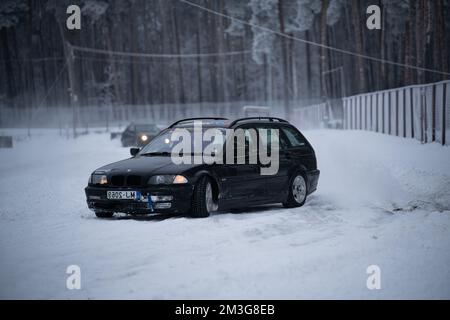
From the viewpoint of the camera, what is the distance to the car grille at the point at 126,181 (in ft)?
29.8

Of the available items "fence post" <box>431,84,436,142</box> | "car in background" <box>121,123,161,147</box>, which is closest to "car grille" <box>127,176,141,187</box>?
"fence post" <box>431,84,436,142</box>

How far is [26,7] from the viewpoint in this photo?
214 ft

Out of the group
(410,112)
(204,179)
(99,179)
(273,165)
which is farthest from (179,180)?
(410,112)

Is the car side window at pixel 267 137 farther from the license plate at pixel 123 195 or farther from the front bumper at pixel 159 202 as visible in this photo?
the license plate at pixel 123 195

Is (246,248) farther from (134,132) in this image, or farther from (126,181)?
(134,132)

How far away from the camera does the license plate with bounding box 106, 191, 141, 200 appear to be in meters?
9.01

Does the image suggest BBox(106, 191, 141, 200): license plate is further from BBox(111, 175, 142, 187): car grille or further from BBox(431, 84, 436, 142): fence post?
BBox(431, 84, 436, 142): fence post

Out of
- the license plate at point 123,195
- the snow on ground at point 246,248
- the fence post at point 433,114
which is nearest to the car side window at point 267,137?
the snow on ground at point 246,248

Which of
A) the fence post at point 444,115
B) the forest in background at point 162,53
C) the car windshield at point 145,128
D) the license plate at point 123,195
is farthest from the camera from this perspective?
the forest in background at point 162,53

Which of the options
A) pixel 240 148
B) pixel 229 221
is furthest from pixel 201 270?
pixel 240 148

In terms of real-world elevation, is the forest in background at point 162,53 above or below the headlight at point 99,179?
above

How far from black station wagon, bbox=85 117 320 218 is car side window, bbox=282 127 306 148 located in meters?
0.02

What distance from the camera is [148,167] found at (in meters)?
9.25

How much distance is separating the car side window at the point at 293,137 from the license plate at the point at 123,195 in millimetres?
3487
